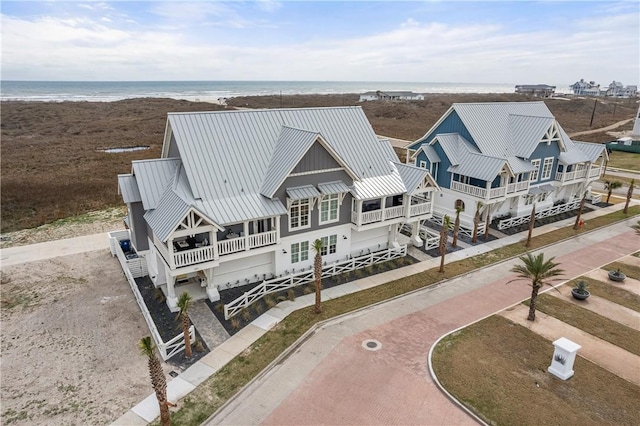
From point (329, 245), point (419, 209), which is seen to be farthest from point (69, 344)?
point (419, 209)

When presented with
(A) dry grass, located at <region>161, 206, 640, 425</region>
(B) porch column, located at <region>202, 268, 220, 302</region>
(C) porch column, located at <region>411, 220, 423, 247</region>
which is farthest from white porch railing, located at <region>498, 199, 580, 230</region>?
(B) porch column, located at <region>202, 268, 220, 302</region>

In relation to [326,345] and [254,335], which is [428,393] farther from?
[254,335]

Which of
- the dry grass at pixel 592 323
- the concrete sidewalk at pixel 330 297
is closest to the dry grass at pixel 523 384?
the concrete sidewalk at pixel 330 297

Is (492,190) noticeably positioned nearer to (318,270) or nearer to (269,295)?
(318,270)

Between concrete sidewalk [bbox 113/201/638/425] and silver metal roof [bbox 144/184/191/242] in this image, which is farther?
silver metal roof [bbox 144/184/191/242]

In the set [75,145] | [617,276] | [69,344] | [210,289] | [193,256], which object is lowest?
[69,344]

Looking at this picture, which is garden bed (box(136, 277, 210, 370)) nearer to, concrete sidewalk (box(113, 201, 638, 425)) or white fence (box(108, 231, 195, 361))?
white fence (box(108, 231, 195, 361))

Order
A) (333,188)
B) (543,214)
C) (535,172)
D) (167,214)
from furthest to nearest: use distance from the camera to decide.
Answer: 1. (543,214)
2. (535,172)
3. (333,188)
4. (167,214)
